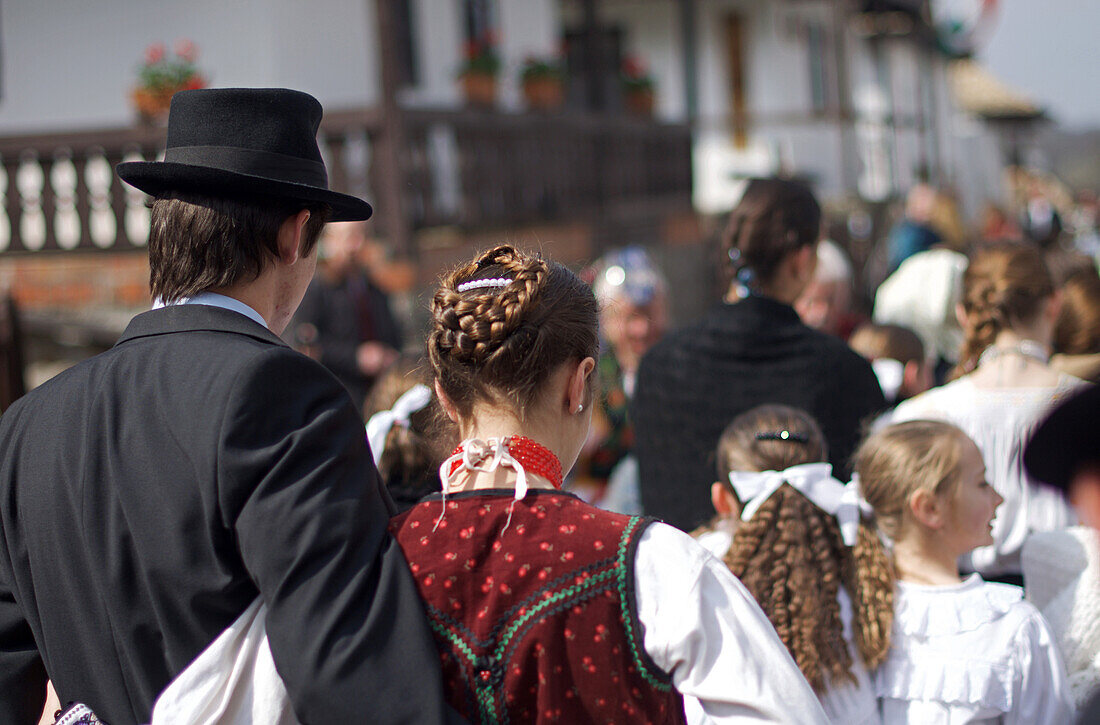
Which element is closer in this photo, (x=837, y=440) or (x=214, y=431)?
(x=214, y=431)

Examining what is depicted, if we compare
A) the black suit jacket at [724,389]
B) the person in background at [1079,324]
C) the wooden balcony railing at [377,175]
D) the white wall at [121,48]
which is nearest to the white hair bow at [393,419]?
the black suit jacket at [724,389]

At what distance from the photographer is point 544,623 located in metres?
1.54

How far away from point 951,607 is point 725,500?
0.53m

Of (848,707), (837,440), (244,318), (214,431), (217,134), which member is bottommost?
(848,707)

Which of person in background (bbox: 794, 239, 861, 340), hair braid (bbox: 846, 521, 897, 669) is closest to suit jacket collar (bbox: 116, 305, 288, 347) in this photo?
hair braid (bbox: 846, 521, 897, 669)

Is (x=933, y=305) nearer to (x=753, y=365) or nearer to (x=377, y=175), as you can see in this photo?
(x=753, y=365)

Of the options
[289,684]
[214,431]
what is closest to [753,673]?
[289,684]

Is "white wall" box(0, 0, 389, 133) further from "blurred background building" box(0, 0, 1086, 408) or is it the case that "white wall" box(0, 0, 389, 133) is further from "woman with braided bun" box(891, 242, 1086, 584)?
"woman with braided bun" box(891, 242, 1086, 584)

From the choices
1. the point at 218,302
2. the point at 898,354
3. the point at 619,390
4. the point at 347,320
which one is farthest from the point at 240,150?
the point at 347,320

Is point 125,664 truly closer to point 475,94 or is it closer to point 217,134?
point 217,134

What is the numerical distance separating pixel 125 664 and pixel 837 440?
1.79 metres

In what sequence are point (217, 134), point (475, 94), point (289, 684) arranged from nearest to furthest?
1. point (289, 684)
2. point (217, 134)
3. point (475, 94)

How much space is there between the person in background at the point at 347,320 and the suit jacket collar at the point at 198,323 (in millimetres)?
4290

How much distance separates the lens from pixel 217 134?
177 centimetres
